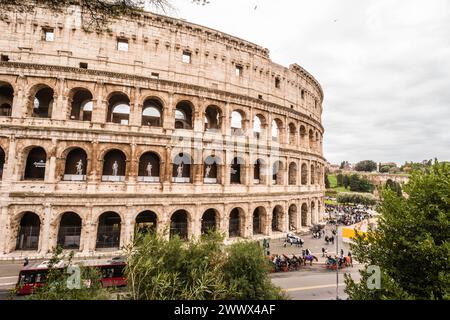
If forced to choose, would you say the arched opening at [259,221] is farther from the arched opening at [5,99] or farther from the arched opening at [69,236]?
the arched opening at [5,99]

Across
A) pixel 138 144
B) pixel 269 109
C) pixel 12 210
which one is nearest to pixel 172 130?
pixel 138 144

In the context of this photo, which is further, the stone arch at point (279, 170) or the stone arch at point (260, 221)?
the stone arch at point (279, 170)

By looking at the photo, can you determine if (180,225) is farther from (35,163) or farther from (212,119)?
(35,163)

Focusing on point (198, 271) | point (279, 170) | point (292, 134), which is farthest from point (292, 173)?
point (198, 271)

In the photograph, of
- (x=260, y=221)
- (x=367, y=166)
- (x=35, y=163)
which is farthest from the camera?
(x=367, y=166)

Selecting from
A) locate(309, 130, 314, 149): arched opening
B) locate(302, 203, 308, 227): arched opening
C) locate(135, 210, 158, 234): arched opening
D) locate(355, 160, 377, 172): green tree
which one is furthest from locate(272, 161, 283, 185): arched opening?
locate(355, 160, 377, 172): green tree

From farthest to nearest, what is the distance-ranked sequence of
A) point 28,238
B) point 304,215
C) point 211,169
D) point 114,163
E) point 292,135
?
point 304,215 < point 292,135 < point 211,169 < point 114,163 < point 28,238

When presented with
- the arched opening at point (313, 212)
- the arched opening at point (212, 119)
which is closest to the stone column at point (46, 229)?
the arched opening at point (212, 119)
